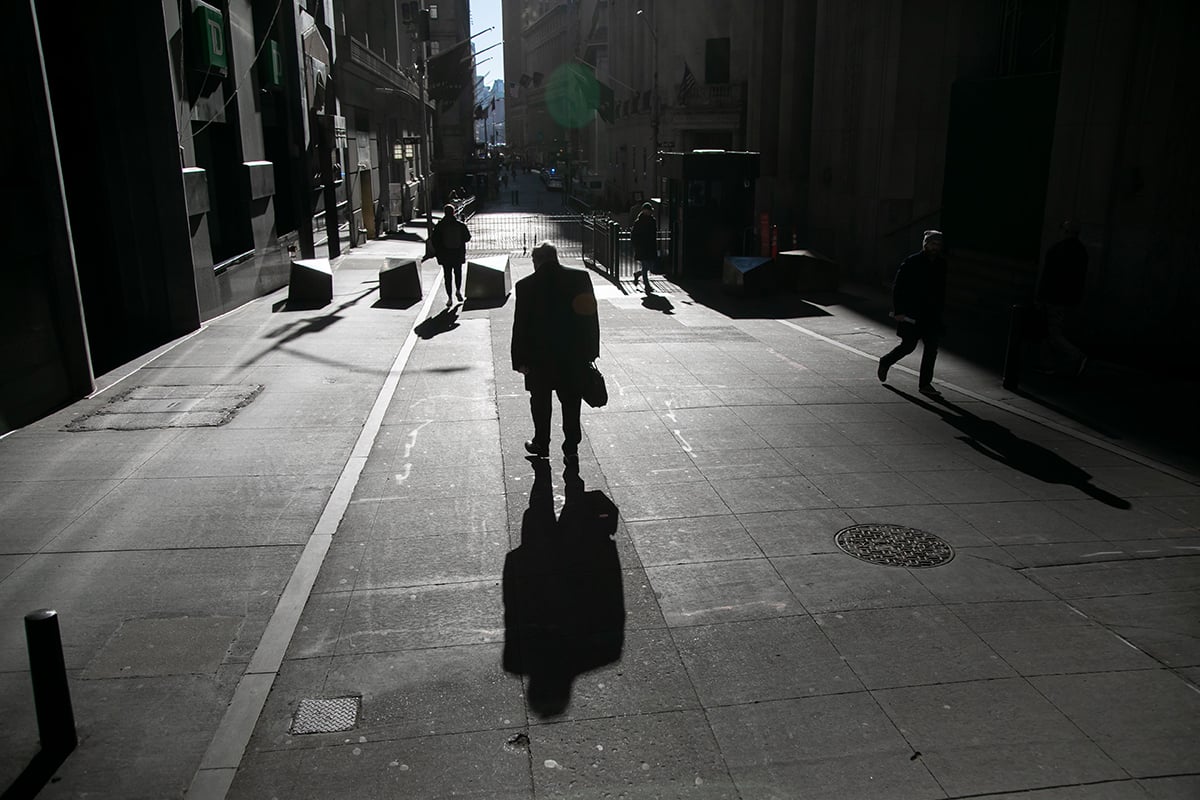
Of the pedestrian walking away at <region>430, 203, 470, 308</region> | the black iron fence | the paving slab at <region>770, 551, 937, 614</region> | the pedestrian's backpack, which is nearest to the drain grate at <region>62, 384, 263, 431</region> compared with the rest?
the paving slab at <region>770, 551, 937, 614</region>

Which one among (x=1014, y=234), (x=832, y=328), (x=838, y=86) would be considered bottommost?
(x=832, y=328)

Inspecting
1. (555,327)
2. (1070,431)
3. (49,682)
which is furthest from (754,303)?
(49,682)

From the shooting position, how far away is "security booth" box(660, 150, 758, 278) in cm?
2330

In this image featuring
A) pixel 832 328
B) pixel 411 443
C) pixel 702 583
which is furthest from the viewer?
pixel 832 328

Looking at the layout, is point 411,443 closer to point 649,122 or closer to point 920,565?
point 920,565

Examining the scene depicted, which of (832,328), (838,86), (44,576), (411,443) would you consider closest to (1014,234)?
(832,328)

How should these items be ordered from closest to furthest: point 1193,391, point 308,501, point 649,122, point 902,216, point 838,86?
point 308,501 < point 1193,391 < point 902,216 < point 838,86 < point 649,122

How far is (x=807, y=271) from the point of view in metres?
20.8

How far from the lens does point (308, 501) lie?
778cm

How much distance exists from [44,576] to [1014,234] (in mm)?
18864

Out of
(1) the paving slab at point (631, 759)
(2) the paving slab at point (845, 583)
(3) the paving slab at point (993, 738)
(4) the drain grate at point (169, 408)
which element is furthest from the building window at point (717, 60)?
(1) the paving slab at point (631, 759)

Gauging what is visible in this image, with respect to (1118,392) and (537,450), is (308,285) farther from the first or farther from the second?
(1118,392)

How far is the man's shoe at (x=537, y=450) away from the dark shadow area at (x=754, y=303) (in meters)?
9.48

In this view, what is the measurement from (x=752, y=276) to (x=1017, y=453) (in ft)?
36.9
